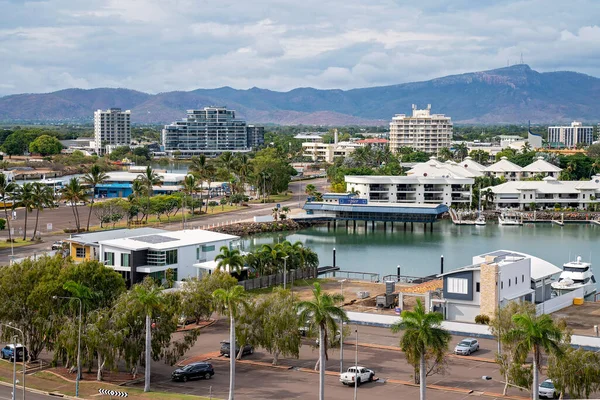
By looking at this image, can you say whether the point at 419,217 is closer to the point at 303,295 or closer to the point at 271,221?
the point at 271,221

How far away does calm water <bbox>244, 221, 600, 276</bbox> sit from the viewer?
7841cm

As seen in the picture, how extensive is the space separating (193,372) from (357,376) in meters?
6.66

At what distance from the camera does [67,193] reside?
282 ft

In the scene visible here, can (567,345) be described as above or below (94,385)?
above

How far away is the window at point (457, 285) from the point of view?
47.4 meters

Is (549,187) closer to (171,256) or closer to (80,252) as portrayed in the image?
(171,256)

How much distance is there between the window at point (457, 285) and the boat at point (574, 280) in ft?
37.3

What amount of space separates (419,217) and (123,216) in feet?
108

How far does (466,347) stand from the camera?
4100 cm

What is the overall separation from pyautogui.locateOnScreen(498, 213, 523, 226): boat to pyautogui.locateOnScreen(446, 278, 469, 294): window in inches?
2451

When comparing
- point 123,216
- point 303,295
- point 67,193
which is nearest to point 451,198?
point 123,216

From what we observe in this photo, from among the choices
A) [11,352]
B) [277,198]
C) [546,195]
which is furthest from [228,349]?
[277,198]

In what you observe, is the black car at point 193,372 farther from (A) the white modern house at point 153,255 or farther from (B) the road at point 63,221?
(B) the road at point 63,221

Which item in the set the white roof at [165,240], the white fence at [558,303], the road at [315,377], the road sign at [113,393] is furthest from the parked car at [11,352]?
the white fence at [558,303]
